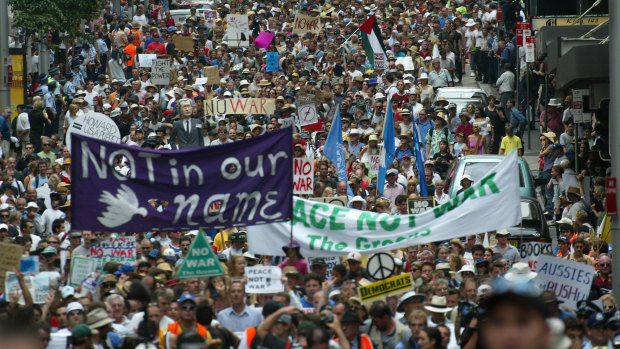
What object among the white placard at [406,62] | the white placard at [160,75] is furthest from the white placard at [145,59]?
the white placard at [406,62]

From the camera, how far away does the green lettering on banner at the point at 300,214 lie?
40.5 feet

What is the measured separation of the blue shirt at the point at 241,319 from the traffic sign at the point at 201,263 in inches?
14.4

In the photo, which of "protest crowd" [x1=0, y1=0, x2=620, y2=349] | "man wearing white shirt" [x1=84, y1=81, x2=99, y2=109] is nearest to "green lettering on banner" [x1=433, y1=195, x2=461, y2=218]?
"protest crowd" [x1=0, y1=0, x2=620, y2=349]

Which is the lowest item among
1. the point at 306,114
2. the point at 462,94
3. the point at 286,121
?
the point at 286,121

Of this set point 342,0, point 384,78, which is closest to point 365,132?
point 384,78

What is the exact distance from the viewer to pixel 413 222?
1205cm

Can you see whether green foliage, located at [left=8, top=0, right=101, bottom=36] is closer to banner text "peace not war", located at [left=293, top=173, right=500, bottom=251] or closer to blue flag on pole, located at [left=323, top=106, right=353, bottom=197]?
blue flag on pole, located at [left=323, top=106, right=353, bottom=197]

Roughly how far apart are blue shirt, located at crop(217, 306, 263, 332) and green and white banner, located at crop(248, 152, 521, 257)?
1.69m

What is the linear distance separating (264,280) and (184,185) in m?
1.23

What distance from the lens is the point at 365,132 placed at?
24234 mm

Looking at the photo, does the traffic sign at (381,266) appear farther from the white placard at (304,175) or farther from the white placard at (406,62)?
the white placard at (406,62)

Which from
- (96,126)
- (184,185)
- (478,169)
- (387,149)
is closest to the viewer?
(184,185)

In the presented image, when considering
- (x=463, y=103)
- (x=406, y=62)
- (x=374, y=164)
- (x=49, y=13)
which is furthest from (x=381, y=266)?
(x=49, y=13)

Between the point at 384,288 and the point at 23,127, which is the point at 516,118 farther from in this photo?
the point at 384,288
